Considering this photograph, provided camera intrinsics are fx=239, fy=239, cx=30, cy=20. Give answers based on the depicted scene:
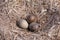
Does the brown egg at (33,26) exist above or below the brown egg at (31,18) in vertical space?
below

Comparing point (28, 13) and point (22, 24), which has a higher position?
point (28, 13)

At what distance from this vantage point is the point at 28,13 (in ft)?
9.80

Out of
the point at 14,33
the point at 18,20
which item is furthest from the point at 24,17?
the point at 14,33

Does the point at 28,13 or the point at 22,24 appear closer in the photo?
the point at 22,24

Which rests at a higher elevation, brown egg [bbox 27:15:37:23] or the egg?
brown egg [bbox 27:15:37:23]

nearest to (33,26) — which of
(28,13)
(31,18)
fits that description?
(31,18)

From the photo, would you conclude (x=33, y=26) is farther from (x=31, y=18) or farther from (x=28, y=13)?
(x=28, y=13)

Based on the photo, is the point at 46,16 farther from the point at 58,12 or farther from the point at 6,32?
the point at 6,32

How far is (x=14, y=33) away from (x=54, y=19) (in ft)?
1.74

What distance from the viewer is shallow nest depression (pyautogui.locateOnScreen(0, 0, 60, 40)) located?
2.67 meters

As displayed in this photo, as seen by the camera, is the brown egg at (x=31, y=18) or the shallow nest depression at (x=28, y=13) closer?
the shallow nest depression at (x=28, y=13)

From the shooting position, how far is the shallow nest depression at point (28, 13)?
267 cm

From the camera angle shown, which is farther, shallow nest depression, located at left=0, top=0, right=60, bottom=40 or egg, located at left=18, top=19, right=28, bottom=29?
egg, located at left=18, top=19, right=28, bottom=29

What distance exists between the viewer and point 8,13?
2.87 meters
